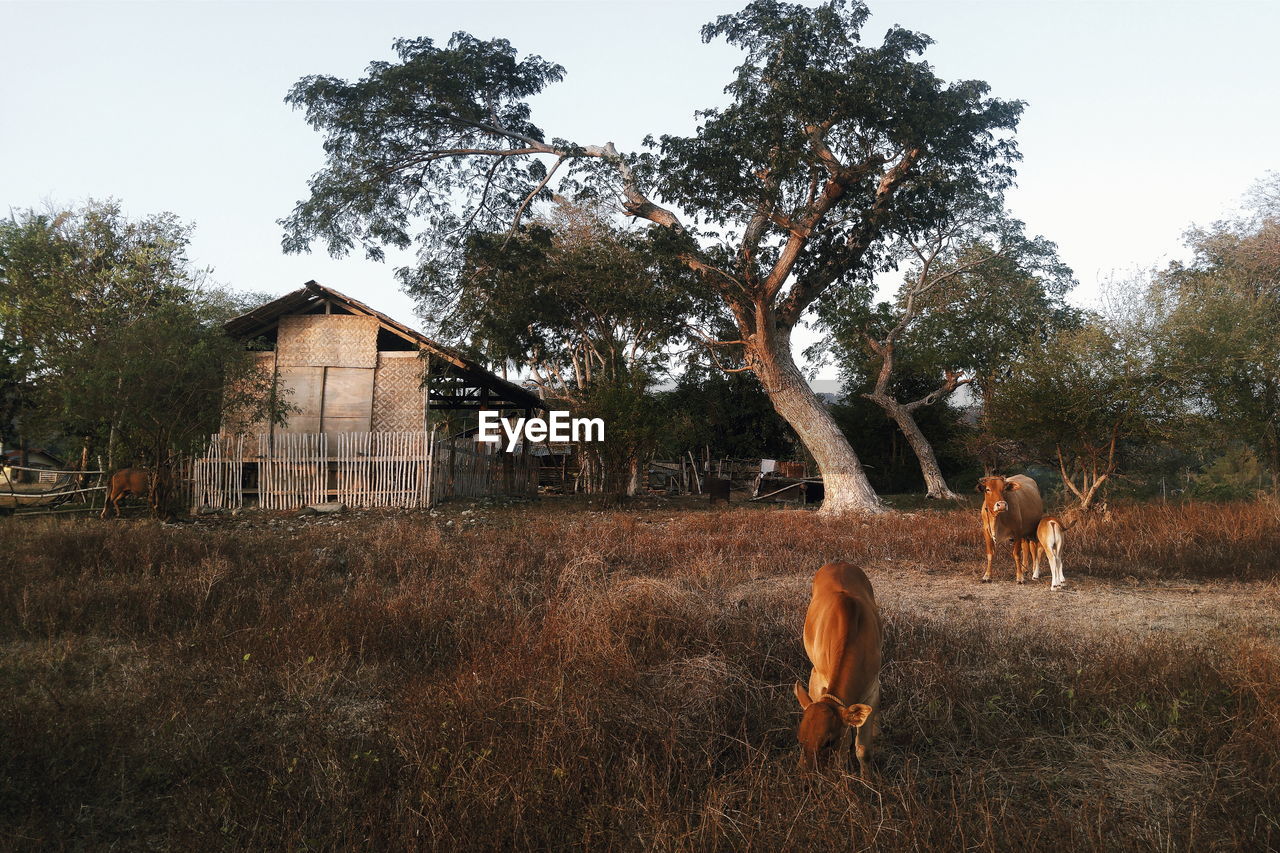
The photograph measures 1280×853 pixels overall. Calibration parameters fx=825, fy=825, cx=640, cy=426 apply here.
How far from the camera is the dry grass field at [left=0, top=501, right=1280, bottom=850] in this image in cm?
307

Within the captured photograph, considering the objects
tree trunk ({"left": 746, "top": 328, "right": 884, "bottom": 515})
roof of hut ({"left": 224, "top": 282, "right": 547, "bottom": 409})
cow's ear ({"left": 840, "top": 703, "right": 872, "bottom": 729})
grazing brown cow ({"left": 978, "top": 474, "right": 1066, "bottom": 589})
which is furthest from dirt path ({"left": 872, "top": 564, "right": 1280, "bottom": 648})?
roof of hut ({"left": 224, "top": 282, "right": 547, "bottom": 409})

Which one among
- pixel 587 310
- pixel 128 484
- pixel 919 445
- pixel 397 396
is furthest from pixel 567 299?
pixel 128 484

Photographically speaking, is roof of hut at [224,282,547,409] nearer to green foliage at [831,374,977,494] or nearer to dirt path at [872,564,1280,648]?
dirt path at [872,564,1280,648]

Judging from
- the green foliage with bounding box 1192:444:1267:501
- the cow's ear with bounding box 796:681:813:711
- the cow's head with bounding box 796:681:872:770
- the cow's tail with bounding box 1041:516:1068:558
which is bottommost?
the cow's head with bounding box 796:681:872:770

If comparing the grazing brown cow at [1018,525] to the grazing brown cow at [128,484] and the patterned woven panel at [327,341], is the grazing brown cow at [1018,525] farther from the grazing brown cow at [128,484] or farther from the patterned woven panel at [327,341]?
the patterned woven panel at [327,341]

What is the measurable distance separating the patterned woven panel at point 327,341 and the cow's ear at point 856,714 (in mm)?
17623

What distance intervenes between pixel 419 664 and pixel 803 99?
48.5 ft

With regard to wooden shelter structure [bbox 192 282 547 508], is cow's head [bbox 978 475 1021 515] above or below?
below

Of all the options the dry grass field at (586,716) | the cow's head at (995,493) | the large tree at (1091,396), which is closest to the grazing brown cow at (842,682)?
the dry grass field at (586,716)

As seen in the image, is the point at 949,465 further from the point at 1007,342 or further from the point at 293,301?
the point at 293,301

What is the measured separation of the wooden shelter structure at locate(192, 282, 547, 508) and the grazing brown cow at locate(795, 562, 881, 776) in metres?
14.9

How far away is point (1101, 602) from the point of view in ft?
25.4

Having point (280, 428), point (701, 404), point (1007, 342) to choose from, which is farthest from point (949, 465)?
point (280, 428)

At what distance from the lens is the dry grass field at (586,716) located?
121 inches
